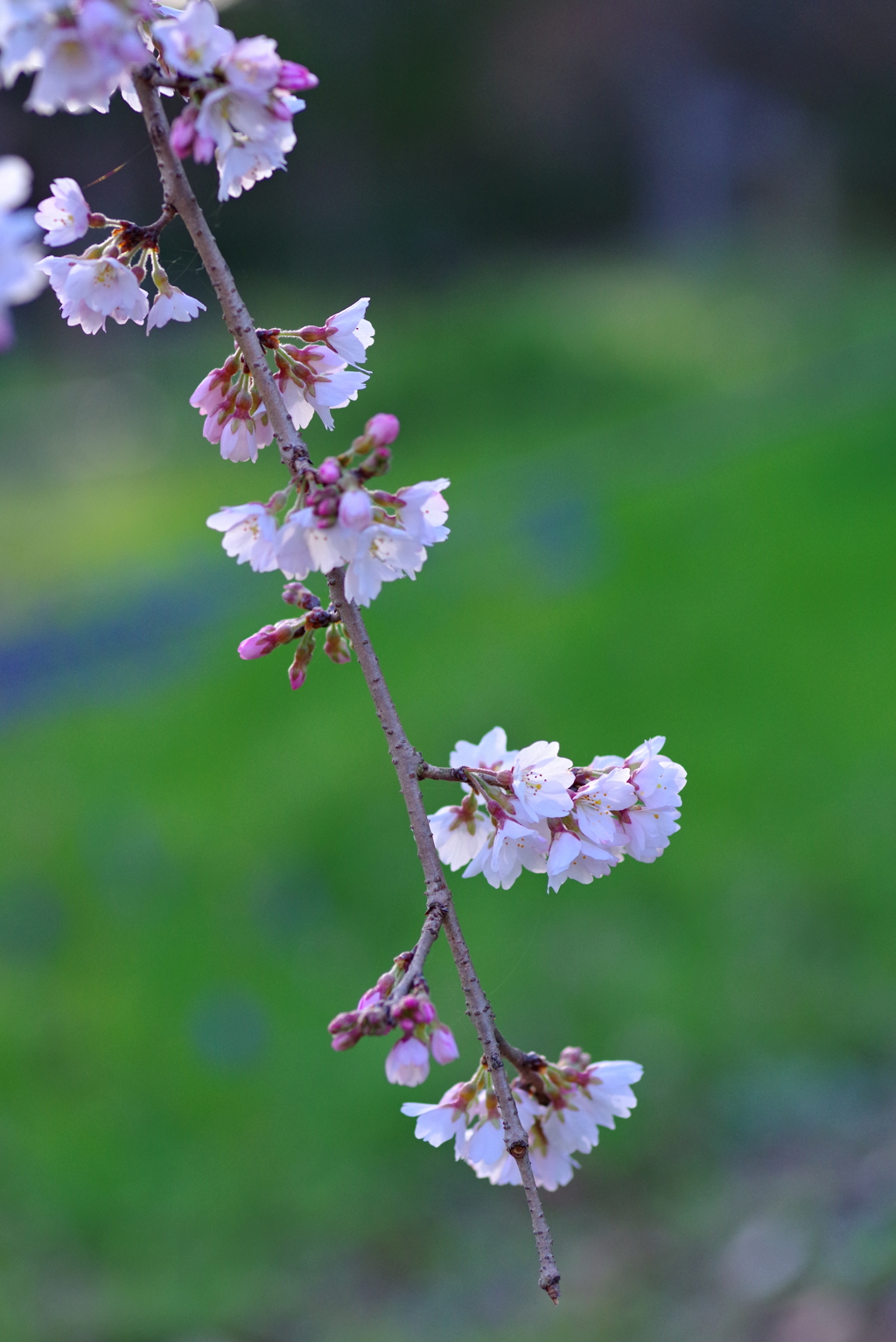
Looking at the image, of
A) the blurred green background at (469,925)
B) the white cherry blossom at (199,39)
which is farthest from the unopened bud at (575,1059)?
the blurred green background at (469,925)

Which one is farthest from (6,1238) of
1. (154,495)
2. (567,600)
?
(154,495)

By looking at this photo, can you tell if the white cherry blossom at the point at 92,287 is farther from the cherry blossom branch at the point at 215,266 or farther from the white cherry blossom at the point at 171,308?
the cherry blossom branch at the point at 215,266

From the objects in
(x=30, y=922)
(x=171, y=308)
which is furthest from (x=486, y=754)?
(x=30, y=922)

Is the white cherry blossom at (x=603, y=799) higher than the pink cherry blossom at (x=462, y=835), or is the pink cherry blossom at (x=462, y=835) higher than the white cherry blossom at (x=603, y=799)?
the pink cherry blossom at (x=462, y=835)

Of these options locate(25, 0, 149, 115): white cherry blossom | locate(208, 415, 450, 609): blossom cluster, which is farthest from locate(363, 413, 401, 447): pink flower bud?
locate(25, 0, 149, 115): white cherry blossom

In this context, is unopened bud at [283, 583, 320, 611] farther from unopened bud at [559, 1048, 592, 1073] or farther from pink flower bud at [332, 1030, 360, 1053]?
unopened bud at [559, 1048, 592, 1073]

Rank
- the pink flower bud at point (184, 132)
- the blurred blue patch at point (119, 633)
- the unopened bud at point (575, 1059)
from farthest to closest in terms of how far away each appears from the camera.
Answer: the blurred blue patch at point (119, 633) → the unopened bud at point (575, 1059) → the pink flower bud at point (184, 132)
